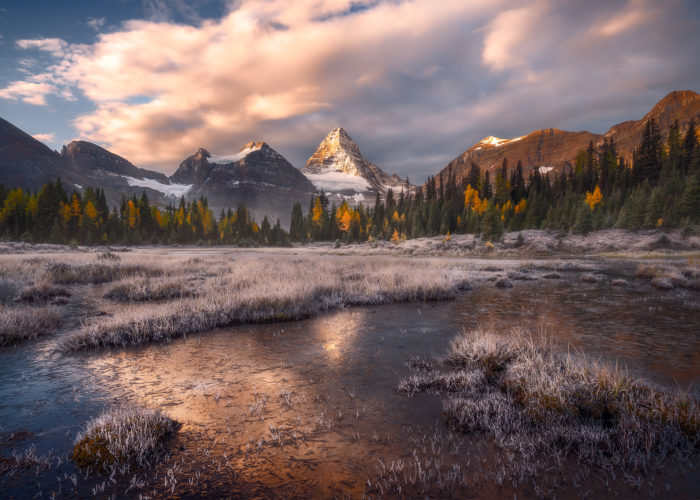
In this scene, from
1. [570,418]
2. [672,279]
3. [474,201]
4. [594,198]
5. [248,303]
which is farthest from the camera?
[474,201]

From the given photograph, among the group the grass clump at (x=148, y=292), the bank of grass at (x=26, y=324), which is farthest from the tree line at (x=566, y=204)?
the bank of grass at (x=26, y=324)

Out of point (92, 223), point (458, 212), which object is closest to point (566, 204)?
point (458, 212)

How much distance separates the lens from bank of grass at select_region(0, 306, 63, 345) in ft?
30.2

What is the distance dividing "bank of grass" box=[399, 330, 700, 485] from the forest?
211ft

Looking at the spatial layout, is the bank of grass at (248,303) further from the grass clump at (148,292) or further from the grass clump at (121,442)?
the grass clump at (121,442)

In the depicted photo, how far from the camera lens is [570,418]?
16.0 feet

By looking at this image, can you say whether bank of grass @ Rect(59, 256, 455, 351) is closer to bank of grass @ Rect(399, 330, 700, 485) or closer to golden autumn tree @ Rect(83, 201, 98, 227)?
bank of grass @ Rect(399, 330, 700, 485)

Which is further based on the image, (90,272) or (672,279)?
→ (672,279)

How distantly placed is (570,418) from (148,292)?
1675 cm

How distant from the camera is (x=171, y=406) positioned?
18.9 feet

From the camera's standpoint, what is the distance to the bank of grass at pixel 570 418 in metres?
4.10

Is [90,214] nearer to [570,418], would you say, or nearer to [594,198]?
[570,418]

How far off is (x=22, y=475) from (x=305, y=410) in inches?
146

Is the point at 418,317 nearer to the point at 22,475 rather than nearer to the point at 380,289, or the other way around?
the point at 380,289
